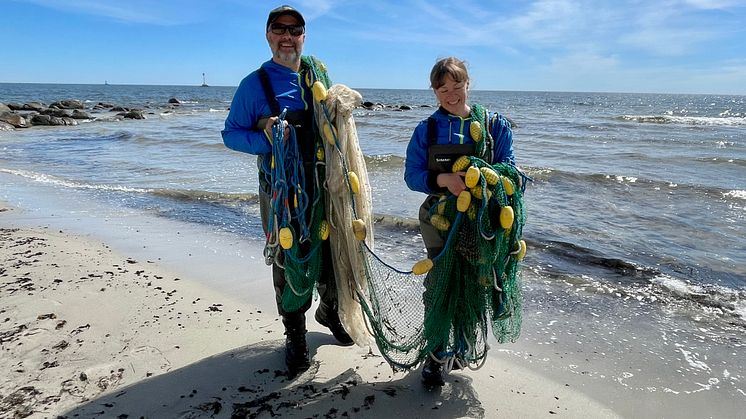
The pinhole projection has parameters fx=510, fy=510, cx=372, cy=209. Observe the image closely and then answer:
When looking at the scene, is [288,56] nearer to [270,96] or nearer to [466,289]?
[270,96]

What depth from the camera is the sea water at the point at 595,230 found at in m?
3.52

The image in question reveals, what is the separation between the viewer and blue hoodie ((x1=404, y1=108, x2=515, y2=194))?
2850 millimetres

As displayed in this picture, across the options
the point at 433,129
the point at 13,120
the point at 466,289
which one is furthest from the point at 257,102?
the point at 13,120

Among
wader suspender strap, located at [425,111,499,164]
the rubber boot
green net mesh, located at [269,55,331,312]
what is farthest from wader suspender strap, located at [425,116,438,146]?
the rubber boot

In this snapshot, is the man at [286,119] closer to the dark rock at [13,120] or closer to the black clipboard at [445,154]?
the black clipboard at [445,154]

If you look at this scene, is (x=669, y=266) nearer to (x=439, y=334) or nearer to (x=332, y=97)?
(x=439, y=334)

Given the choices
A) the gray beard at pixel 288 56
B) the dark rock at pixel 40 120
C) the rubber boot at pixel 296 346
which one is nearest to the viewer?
the gray beard at pixel 288 56

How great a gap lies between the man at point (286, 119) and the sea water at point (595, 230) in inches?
60.2

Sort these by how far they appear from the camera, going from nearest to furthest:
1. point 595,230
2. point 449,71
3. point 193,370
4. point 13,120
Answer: point 449,71
point 193,370
point 595,230
point 13,120

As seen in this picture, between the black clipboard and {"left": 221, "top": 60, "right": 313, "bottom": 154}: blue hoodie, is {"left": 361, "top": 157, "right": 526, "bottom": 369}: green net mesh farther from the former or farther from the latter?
{"left": 221, "top": 60, "right": 313, "bottom": 154}: blue hoodie

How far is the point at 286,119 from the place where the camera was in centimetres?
311

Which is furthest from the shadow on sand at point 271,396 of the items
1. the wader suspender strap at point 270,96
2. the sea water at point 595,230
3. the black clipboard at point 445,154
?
the wader suspender strap at point 270,96

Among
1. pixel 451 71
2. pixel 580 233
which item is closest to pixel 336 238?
pixel 451 71

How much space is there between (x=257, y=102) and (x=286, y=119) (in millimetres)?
214
